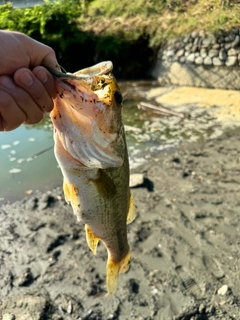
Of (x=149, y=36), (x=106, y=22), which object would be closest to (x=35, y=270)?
(x=149, y=36)

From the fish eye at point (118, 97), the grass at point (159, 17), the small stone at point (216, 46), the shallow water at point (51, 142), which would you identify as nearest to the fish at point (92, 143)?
the fish eye at point (118, 97)

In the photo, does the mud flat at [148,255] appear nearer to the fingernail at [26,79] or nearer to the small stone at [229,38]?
the fingernail at [26,79]

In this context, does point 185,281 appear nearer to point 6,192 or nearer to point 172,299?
point 172,299

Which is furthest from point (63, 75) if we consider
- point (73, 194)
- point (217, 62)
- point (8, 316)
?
point (217, 62)

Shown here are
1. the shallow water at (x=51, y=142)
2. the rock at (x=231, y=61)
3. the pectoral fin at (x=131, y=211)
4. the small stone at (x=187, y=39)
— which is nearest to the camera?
the pectoral fin at (x=131, y=211)

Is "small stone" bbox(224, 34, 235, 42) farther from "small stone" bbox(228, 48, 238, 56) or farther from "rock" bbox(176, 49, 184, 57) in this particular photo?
"rock" bbox(176, 49, 184, 57)

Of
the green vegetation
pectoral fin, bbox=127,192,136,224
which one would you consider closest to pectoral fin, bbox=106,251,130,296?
pectoral fin, bbox=127,192,136,224
